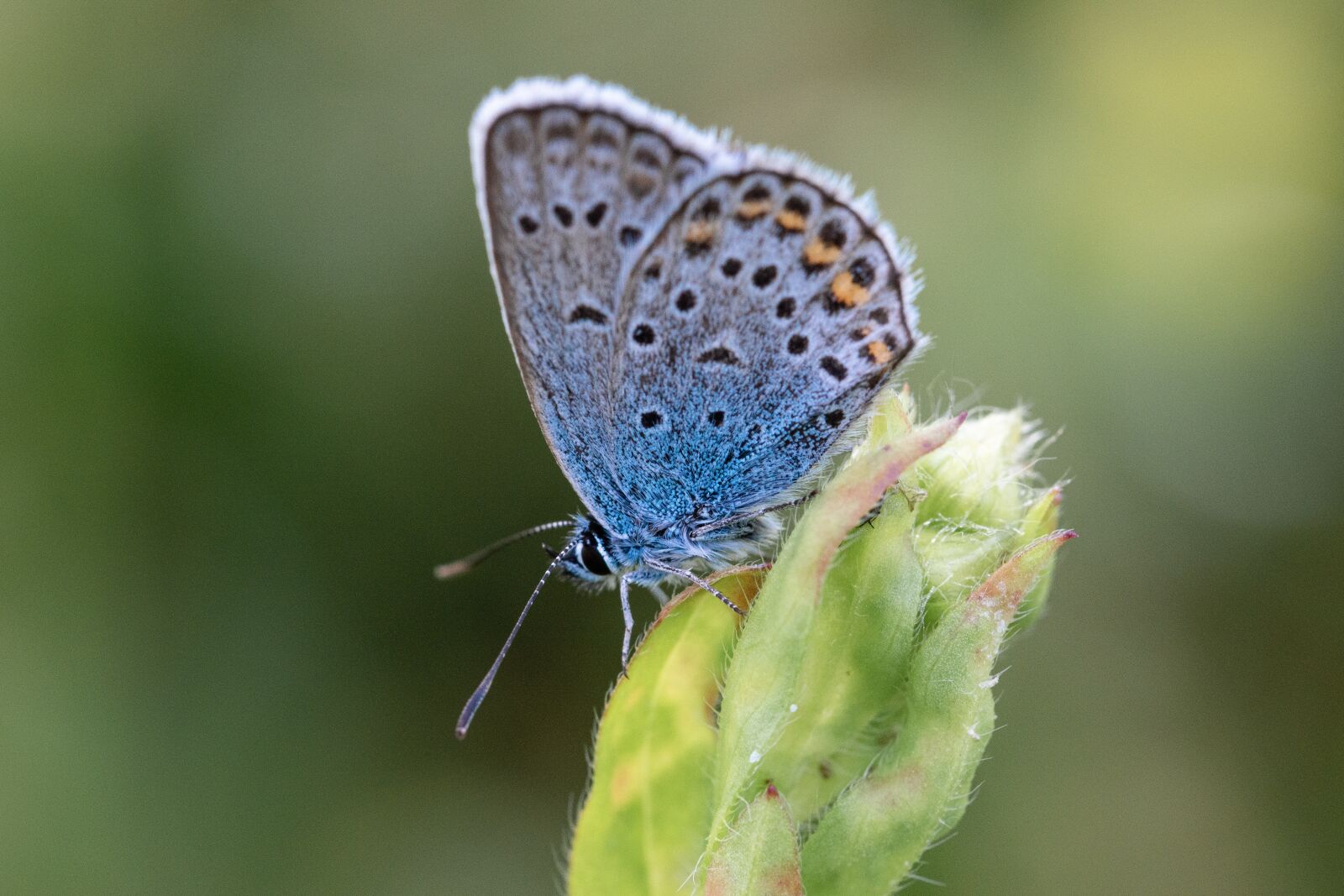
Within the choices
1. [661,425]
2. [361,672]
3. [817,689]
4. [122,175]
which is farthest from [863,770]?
[122,175]

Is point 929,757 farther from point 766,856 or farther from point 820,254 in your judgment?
point 820,254

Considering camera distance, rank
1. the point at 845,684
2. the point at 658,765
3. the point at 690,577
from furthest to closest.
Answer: the point at 690,577, the point at 658,765, the point at 845,684

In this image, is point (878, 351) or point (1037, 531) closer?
point (1037, 531)

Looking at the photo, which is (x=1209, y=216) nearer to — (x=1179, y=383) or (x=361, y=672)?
(x=1179, y=383)

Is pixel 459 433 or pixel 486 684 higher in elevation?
pixel 459 433

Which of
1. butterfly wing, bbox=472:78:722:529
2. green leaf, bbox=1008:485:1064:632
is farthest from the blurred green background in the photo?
green leaf, bbox=1008:485:1064:632

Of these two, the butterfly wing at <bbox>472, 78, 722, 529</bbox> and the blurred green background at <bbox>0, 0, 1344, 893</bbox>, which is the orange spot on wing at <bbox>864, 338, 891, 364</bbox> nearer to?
the butterfly wing at <bbox>472, 78, 722, 529</bbox>

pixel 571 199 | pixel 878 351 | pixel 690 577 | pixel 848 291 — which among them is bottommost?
pixel 690 577

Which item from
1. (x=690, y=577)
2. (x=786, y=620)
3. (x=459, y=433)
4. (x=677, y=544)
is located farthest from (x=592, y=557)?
(x=459, y=433)
